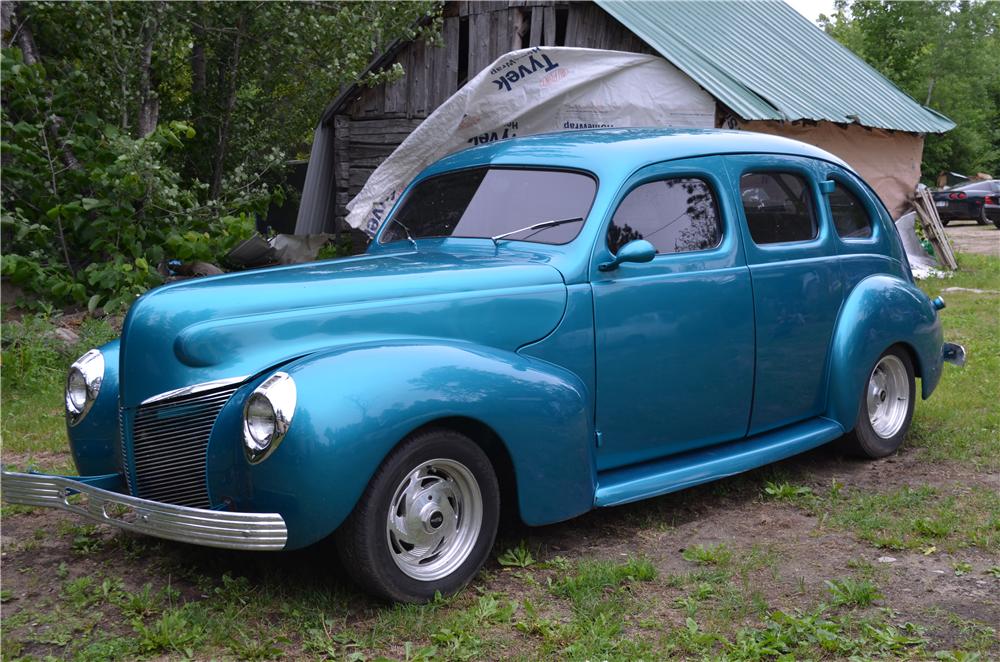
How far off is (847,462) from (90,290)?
678 cm

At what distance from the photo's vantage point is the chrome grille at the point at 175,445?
3547mm

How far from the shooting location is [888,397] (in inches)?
235

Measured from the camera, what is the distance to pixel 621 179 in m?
4.58

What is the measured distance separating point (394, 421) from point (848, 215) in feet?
11.3

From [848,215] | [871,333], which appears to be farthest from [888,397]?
[848,215]

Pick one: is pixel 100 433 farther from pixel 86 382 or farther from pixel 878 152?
pixel 878 152

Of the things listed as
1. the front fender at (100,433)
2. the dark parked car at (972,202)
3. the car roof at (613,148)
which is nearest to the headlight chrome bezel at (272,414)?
the front fender at (100,433)

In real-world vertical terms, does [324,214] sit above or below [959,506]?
above

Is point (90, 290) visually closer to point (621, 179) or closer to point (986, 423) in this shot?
point (621, 179)

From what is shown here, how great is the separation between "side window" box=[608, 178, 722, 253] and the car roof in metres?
0.14

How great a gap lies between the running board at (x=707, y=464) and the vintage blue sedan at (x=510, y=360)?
0.05ft

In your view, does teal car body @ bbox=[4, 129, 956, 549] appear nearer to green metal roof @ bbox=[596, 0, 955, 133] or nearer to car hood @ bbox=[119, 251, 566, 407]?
car hood @ bbox=[119, 251, 566, 407]

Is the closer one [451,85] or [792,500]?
[792,500]

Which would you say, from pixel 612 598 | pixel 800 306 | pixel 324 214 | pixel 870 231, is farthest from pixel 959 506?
pixel 324 214
